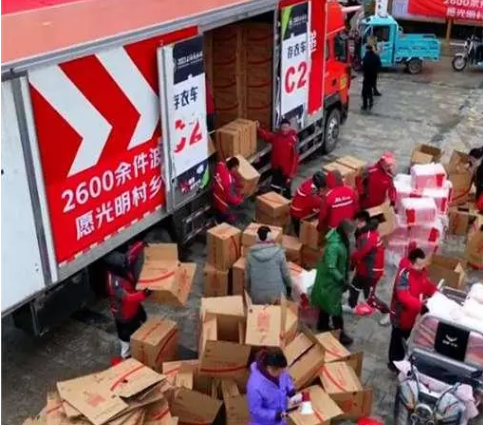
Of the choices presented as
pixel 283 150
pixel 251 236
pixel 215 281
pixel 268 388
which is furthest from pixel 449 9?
pixel 268 388

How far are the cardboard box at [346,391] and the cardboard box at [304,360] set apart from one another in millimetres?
133

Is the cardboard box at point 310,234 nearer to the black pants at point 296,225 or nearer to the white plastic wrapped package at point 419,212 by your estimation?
the black pants at point 296,225

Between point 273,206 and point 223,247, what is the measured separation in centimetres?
125

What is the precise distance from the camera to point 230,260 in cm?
700

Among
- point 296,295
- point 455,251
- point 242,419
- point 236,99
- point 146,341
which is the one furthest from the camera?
point 236,99

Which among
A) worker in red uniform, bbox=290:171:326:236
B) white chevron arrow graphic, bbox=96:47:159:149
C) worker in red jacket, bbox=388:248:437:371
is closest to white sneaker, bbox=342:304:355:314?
worker in red jacket, bbox=388:248:437:371

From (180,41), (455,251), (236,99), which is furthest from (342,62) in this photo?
(180,41)

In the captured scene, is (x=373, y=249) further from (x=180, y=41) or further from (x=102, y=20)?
(x=102, y=20)

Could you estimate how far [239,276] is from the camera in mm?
6852

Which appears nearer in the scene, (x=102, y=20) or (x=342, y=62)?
(x=102, y=20)

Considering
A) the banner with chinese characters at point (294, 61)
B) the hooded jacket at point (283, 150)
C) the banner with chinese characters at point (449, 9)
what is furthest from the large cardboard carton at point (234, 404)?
the banner with chinese characters at point (449, 9)

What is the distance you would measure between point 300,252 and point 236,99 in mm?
3019

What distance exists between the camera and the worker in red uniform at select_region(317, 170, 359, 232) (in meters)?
7.10

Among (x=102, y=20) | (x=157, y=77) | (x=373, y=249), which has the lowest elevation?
(x=373, y=249)
